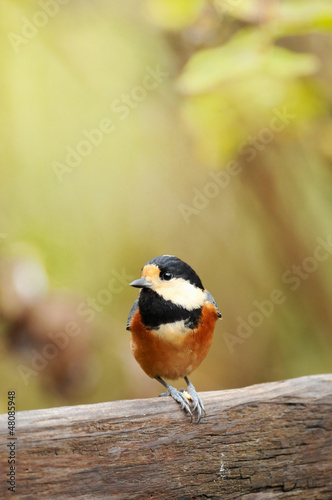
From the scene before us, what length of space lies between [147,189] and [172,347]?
6.68 feet

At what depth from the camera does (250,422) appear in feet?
4.70

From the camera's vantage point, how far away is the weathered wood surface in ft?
4.04

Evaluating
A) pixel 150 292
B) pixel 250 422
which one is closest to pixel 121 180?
pixel 150 292

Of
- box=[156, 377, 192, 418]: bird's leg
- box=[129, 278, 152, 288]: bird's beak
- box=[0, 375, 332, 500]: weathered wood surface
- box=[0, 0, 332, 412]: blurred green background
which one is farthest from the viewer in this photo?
box=[0, 0, 332, 412]: blurred green background

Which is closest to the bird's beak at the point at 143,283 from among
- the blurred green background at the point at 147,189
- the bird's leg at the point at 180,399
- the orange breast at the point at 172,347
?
the orange breast at the point at 172,347

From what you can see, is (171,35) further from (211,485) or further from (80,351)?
(211,485)

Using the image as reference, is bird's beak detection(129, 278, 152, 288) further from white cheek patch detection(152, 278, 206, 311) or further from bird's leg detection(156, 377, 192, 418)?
bird's leg detection(156, 377, 192, 418)

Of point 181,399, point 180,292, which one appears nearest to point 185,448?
point 181,399

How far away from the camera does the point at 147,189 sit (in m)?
3.57

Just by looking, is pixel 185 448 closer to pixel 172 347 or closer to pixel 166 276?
pixel 172 347

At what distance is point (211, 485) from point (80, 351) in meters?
1.20

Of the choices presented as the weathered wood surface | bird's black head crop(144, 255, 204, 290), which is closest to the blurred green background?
bird's black head crop(144, 255, 204, 290)

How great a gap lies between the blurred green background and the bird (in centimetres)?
67

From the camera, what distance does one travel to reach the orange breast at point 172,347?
1652 mm
